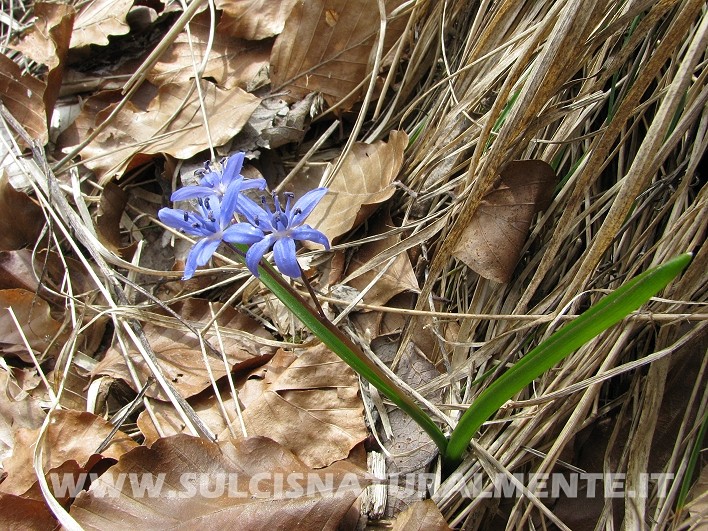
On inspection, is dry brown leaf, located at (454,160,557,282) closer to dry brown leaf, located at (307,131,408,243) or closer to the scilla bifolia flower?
dry brown leaf, located at (307,131,408,243)

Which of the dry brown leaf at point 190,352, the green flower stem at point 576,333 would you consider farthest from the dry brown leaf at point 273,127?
the green flower stem at point 576,333

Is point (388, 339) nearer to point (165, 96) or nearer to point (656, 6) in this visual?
point (656, 6)

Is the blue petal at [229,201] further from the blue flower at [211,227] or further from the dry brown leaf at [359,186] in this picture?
the dry brown leaf at [359,186]

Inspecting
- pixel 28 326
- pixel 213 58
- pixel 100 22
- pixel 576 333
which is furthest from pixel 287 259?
pixel 100 22

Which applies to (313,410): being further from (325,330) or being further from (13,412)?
(13,412)

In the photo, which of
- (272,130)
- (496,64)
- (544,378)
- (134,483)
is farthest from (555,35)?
(134,483)

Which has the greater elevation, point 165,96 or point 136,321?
point 165,96
